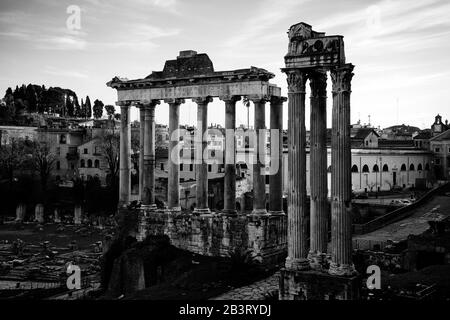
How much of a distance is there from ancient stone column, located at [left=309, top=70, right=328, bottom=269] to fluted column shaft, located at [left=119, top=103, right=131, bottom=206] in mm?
13275

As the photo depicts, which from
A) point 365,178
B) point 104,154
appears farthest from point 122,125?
point 104,154

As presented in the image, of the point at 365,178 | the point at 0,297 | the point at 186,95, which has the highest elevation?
the point at 186,95

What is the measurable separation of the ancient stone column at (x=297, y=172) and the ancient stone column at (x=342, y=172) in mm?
1285

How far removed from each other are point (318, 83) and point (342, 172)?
309 centimetres

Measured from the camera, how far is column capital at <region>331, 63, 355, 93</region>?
603 inches

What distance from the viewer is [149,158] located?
2692cm

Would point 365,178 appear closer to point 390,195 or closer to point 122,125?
point 390,195

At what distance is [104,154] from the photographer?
6894 cm

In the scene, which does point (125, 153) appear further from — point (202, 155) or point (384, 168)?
point (384, 168)

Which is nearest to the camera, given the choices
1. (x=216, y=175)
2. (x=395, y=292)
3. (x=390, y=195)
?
(x=395, y=292)

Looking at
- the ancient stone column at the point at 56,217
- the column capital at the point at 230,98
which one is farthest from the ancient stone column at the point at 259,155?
the ancient stone column at the point at 56,217

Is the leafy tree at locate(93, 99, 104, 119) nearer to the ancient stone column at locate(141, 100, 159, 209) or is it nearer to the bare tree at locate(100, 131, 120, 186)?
the bare tree at locate(100, 131, 120, 186)

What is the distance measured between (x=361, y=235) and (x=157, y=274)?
52.9 feet

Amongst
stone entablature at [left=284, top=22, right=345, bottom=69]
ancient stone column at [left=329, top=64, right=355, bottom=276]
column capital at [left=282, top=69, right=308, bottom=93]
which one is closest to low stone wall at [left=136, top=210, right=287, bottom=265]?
ancient stone column at [left=329, top=64, right=355, bottom=276]
